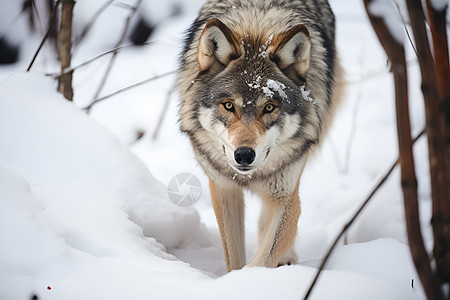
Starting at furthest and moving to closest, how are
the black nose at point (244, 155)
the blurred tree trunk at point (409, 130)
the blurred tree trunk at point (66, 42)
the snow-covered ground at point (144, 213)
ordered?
1. the blurred tree trunk at point (66, 42)
2. the black nose at point (244, 155)
3. the snow-covered ground at point (144, 213)
4. the blurred tree trunk at point (409, 130)

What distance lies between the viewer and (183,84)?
7.98 ft

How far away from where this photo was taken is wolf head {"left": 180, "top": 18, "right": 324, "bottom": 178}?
2.00 metres

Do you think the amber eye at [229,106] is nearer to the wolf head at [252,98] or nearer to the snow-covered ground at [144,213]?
the wolf head at [252,98]

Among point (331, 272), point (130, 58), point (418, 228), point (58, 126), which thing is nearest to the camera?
point (418, 228)

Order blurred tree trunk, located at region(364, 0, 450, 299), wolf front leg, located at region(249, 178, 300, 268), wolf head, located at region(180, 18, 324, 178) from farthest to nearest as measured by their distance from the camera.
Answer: wolf front leg, located at region(249, 178, 300, 268) → wolf head, located at region(180, 18, 324, 178) → blurred tree trunk, located at region(364, 0, 450, 299)

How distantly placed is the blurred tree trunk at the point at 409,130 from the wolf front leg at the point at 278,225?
1.32m

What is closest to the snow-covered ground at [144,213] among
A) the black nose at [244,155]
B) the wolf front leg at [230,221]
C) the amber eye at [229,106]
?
the wolf front leg at [230,221]

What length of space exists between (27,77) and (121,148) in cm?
83

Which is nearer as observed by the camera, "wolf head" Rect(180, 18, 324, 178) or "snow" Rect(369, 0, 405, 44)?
"snow" Rect(369, 0, 405, 44)

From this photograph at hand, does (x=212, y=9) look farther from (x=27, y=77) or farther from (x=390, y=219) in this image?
(x=390, y=219)

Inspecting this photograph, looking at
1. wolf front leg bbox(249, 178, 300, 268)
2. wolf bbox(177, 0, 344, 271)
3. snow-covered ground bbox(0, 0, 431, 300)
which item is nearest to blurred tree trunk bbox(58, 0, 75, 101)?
snow-covered ground bbox(0, 0, 431, 300)

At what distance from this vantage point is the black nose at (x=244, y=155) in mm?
1841

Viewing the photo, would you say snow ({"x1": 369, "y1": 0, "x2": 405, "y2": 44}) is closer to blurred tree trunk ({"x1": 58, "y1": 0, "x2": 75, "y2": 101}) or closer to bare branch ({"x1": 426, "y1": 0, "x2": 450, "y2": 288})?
bare branch ({"x1": 426, "y1": 0, "x2": 450, "y2": 288})

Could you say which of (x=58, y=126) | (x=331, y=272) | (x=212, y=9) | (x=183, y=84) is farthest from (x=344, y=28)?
(x=331, y=272)
